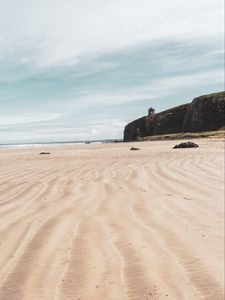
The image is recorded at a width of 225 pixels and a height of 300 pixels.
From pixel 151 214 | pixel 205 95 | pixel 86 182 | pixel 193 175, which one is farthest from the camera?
pixel 205 95

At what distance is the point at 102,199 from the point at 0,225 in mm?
2336

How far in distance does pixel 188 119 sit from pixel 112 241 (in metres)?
104

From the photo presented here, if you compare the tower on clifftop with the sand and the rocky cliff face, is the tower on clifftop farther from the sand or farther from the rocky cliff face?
the sand

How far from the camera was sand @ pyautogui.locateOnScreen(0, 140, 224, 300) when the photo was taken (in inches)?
139

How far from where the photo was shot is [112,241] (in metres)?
4.89

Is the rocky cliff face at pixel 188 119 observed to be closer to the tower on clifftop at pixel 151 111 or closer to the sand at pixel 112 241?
the tower on clifftop at pixel 151 111

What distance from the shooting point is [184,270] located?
3.98 m

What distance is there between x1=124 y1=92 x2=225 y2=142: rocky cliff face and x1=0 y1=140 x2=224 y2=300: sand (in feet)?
301

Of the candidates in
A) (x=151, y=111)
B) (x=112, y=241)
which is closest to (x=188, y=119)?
(x=151, y=111)

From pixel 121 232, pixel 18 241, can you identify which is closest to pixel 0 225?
pixel 18 241

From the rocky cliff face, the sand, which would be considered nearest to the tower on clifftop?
the rocky cliff face

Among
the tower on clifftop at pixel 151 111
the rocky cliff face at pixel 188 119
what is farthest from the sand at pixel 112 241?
the tower on clifftop at pixel 151 111

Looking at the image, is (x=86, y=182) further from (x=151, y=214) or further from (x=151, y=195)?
(x=151, y=214)

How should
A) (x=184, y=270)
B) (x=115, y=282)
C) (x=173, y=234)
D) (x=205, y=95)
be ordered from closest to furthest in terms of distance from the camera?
(x=115, y=282) → (x=184, y=270) → (x=173, y=234) → (x=205, y=95)
